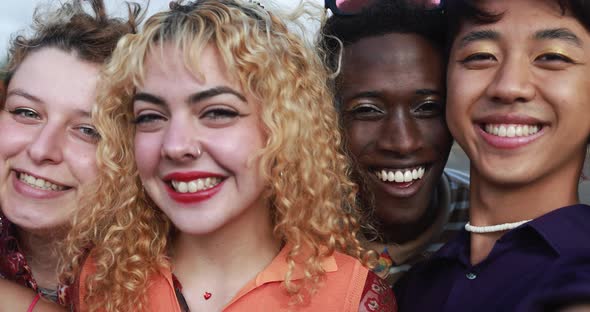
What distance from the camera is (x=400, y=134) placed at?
9.65ft

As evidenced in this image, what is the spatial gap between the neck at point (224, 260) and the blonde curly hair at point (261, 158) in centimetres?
8

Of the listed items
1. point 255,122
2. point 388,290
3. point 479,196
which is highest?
point 255,122

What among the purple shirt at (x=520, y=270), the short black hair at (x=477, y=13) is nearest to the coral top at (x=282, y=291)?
the purple shirt at (x=520, y=270)

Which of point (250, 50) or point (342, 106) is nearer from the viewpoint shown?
point (250, 50)

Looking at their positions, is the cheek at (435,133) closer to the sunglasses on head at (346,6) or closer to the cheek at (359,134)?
the cheek at (359,134)

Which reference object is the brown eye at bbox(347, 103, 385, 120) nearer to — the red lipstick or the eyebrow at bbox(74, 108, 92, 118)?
the red lipstick

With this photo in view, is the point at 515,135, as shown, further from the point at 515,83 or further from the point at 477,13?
the point at 477,13

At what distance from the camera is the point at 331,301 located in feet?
7.94

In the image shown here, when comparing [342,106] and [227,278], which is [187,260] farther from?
[342,106]

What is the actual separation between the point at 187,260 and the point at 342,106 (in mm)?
990

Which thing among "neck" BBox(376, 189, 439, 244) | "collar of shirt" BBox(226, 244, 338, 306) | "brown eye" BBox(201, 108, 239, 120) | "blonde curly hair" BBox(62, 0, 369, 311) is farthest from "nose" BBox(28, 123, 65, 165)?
"neck" BBox(376, 189, 439, 244)

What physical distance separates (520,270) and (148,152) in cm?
132

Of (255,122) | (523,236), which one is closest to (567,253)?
(523,236)

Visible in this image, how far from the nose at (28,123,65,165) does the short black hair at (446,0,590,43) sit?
5.39 ft
